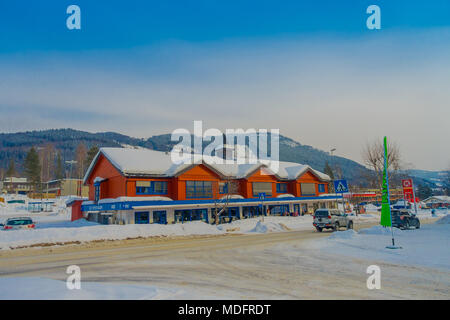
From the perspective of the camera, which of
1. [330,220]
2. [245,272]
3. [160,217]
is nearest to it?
[245,272]

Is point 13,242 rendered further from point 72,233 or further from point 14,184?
point 14,184

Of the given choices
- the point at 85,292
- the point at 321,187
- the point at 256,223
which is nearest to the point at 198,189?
the point at 256,223

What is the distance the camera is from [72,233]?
22469mm

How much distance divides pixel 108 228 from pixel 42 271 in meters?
13.4

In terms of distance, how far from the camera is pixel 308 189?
177 ft

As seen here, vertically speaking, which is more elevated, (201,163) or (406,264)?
(201,163)

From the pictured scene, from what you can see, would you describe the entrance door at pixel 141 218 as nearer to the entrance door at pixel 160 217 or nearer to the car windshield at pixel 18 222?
the entrance door at pixel 160 217

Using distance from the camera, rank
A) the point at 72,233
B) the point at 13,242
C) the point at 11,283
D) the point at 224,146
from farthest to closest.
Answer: the point at 224,146 → the point at 72,233 → the point at 13,242 → the point at 11,283

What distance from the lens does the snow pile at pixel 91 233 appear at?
20.0m

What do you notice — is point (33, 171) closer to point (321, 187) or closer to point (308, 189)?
point (308, 189)

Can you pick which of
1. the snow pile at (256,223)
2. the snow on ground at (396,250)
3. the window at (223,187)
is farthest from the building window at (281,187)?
the snow on ground at (396,250)

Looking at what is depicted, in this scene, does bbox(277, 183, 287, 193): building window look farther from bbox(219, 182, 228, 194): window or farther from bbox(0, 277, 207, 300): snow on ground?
bbox(0, 277, 207, 300): snow on ground

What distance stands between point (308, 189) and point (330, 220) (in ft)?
89.9
